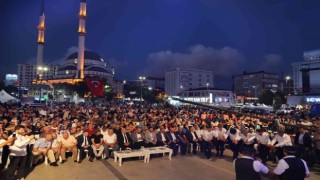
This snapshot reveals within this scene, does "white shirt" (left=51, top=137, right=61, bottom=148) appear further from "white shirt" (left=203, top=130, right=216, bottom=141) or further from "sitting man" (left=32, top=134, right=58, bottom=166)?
"white shirt" (left=203, top=130, right=216, bottom=141)

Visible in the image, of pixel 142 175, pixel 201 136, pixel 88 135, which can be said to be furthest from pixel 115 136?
pixel 201 136

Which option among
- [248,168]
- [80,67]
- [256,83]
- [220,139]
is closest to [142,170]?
[220,139]

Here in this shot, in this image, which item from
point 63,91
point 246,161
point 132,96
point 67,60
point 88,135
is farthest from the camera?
point 67,60

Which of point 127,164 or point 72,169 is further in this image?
point 127,164

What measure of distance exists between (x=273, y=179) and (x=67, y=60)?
118 m

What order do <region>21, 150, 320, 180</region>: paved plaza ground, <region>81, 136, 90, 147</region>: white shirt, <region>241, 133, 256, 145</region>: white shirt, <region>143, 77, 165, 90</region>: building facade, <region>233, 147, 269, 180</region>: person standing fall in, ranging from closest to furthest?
<region>233, 147, 269, 180</region>: person standing
<region>21, 150, 320, 180</region>: paved plaza ground
<region>81, 136, 90, 147</region>: white shirt
<region>241, 133, 256, 145</region>: white shirt
<region>143, 77, 165, 90</region>: building facade

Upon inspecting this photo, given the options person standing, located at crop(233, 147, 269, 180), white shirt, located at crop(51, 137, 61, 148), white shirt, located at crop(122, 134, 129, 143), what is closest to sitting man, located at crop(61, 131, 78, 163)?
white shirt, located at crop(51, 137, 61, 148)

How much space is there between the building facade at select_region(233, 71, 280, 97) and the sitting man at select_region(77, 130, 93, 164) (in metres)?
103

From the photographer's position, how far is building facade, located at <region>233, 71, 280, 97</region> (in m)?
108

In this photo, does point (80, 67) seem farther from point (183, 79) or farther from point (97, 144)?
point (97, 144)

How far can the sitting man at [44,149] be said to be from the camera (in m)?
8.10

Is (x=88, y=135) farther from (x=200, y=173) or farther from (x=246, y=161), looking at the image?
(x=246, y=161)

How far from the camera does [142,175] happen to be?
7441 mm

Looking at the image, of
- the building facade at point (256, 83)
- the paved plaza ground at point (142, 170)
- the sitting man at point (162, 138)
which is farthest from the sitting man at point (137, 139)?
the building facade at point (256, 83)
